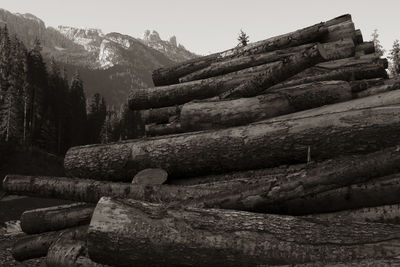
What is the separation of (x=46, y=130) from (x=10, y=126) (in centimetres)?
602

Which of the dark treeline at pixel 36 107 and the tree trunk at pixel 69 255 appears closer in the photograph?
the tree trunk at pixel 69 255

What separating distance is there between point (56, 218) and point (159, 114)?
3.16m

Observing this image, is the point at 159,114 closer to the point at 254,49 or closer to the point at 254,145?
the point at 254,49

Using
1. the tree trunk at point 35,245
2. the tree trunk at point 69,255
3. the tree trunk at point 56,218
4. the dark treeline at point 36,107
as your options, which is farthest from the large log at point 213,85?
the dark treeline at point 36,107

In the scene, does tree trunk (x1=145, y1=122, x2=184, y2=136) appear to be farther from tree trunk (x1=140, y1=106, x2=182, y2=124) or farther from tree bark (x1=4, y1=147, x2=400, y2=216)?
tree bark (x1=4, y1=147, x2=400, y2=216)

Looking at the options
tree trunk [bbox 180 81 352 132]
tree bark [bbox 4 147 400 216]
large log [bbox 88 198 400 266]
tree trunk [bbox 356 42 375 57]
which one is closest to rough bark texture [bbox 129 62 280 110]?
tree trunk [bbox 180 81 352 132]

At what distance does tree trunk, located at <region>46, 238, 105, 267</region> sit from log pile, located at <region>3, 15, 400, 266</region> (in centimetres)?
2

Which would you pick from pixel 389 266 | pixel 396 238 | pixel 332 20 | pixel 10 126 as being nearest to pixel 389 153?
pixel 396 238

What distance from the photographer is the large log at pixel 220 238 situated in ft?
11.0

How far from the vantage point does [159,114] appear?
7.98m

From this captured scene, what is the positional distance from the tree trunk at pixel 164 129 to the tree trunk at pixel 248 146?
123 cm

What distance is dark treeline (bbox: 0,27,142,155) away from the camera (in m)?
38.5

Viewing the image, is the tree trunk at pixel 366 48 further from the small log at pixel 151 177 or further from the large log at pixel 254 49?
the small log at pixel 151 177

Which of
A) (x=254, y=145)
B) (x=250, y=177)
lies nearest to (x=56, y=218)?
(x=250, y=177)
